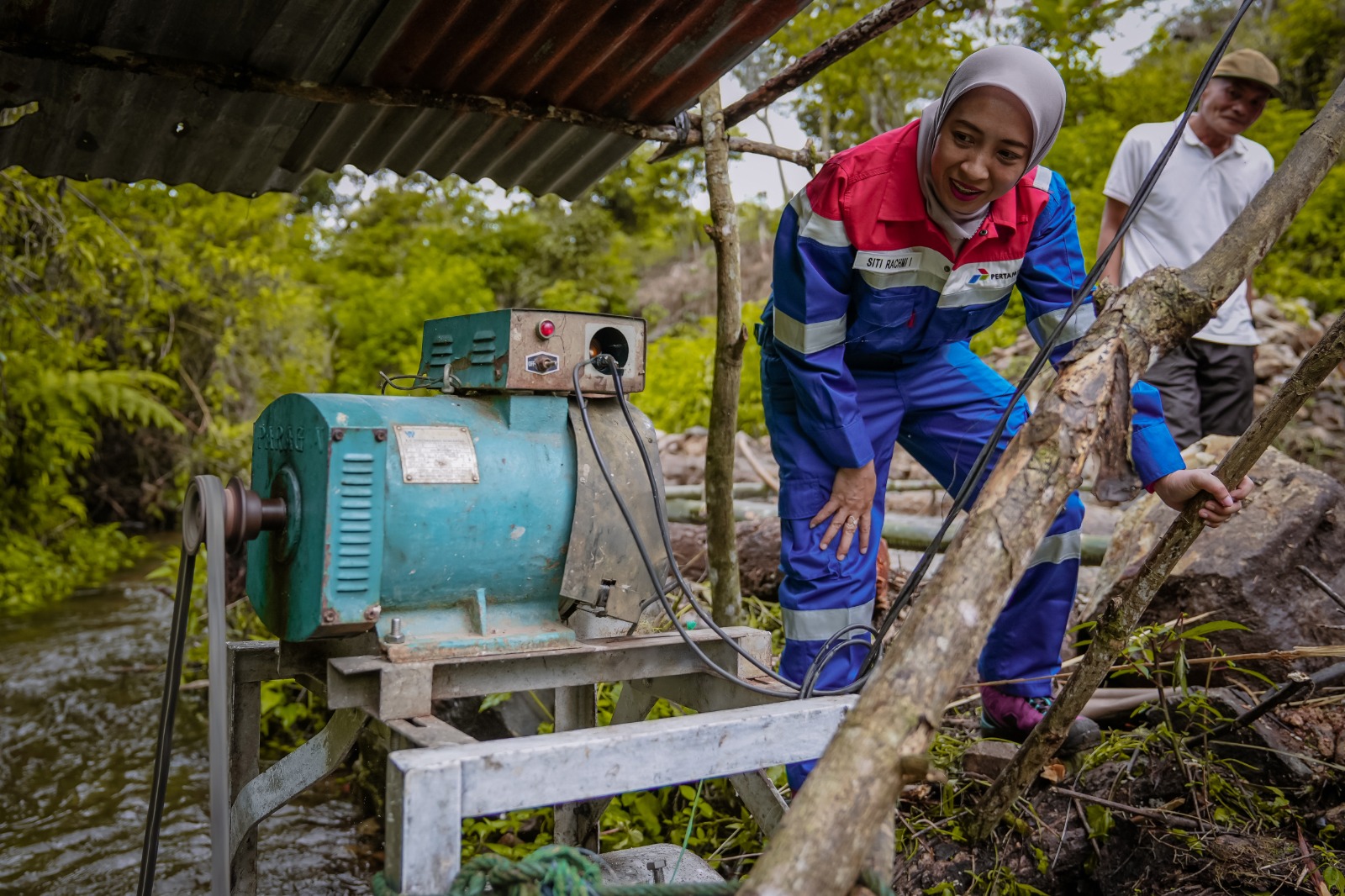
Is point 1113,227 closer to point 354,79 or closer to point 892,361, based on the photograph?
point 892,361

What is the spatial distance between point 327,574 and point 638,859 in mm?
935

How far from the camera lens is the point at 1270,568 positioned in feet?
9.80

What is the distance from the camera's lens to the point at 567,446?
2.10 metres

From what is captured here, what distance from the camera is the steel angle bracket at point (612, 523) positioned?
80.5 inches

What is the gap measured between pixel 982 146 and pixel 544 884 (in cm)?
166

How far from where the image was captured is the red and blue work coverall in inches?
88.0

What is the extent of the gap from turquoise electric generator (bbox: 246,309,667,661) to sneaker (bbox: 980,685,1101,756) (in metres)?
1.07

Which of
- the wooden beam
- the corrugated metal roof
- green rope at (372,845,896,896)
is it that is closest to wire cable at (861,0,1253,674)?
green rope at (372,845,896,896)

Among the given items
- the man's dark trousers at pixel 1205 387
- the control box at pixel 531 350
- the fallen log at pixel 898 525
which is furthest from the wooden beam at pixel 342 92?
the man's dark trousers at pixel 1205 387

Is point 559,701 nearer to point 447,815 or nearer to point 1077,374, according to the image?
point 447,815

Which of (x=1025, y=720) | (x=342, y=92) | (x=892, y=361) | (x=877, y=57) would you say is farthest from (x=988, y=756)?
(x=877, y=57)

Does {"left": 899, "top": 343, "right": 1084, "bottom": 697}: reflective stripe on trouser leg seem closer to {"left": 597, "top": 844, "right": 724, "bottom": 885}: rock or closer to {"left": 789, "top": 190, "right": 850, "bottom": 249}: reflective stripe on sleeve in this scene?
{"left": 789, "top": 190, "right": 850, "bottom": 249}: reflective stripe on sleeve

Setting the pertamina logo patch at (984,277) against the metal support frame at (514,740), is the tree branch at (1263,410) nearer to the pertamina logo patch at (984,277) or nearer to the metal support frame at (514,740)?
the pertamina logo patch at (984,277)

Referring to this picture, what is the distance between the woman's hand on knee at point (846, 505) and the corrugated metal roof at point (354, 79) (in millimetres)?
1174
